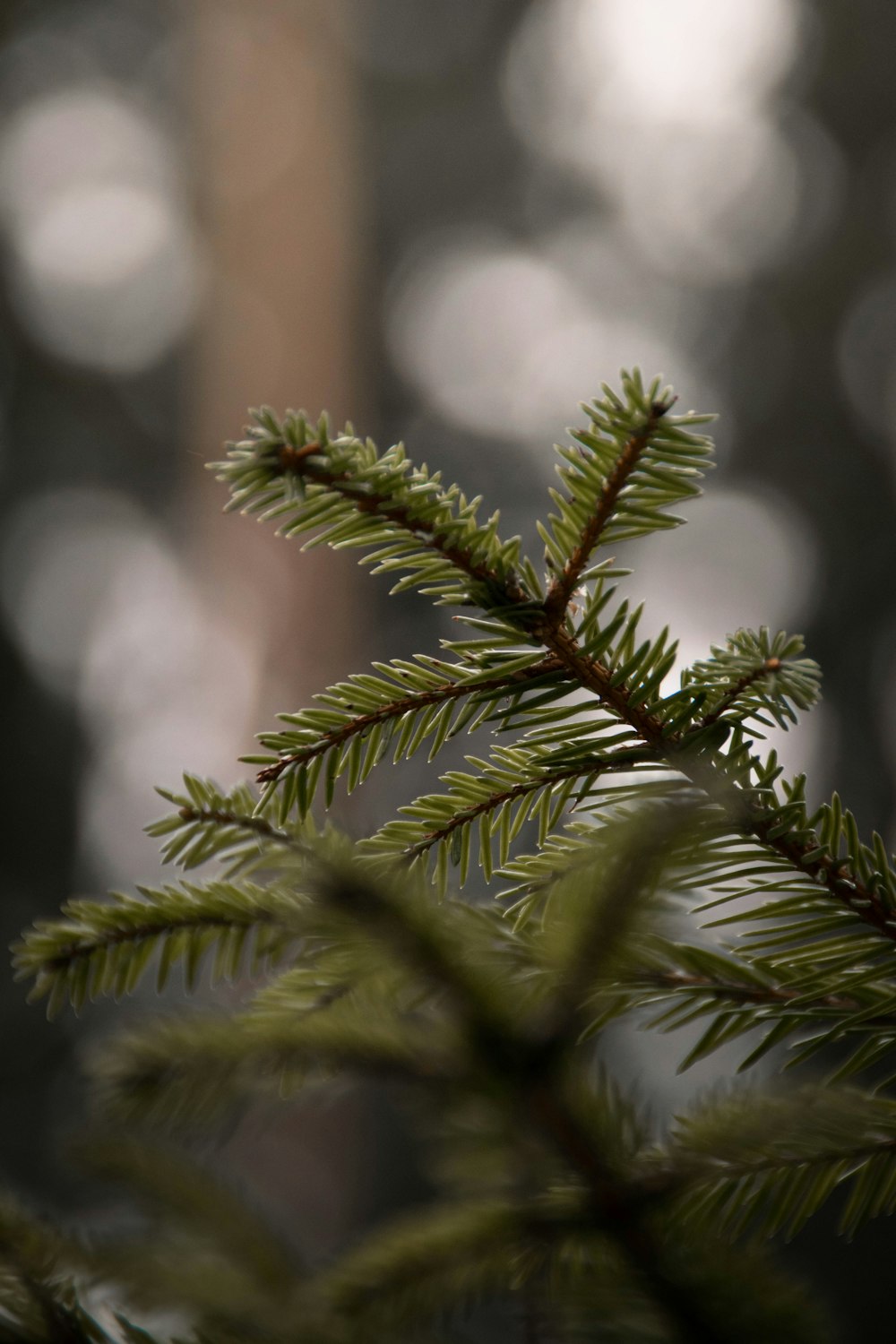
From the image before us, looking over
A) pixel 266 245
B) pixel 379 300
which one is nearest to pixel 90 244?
pixel 266 245

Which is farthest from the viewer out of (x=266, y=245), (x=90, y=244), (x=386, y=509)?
(x=90, y=244)

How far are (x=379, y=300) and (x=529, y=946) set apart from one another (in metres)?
4.31

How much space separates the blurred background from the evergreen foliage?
3119 millimetres

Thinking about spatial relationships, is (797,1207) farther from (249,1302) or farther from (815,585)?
(815,585)

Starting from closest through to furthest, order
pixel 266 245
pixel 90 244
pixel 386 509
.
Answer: pixel 386 509, pixel 266 245, pixel 90 244

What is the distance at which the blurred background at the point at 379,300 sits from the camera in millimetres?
3684

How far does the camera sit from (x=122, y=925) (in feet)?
0.86

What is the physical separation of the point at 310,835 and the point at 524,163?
4875 mm

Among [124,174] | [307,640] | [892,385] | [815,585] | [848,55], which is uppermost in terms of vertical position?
[848,55]

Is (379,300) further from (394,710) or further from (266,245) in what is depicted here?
(394,710)

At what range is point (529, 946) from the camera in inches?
10.4

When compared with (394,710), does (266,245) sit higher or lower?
higher

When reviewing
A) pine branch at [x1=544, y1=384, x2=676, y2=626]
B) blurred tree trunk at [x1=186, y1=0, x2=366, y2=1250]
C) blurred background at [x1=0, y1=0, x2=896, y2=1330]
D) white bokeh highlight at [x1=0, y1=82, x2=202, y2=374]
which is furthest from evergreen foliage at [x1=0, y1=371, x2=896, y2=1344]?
white bokeh highlight at [x1=0, y1=82, x2=202, y2=374]

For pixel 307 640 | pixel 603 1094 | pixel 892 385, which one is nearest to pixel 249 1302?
pixel 603 1094
